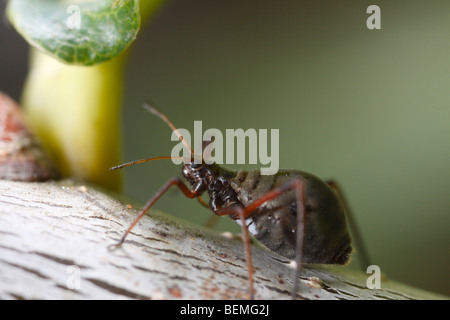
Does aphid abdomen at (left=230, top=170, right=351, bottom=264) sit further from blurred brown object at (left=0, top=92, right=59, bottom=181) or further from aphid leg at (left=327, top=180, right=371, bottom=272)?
blurred brown object at (left=0, top=92, right=59, bottom=181)

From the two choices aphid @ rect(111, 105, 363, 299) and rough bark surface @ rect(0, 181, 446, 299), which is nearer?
rough bark surface @ rect(0, 181, 446, 299)

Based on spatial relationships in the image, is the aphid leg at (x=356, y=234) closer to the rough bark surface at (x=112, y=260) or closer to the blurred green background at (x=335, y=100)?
the blurred green background at (x=335, y=100)

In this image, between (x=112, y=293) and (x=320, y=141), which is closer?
(x=112, y=293)

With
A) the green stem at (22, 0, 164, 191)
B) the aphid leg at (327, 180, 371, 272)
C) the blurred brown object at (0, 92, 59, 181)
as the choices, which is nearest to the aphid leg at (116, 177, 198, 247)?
the green stem at (22, 0, 164, 191)

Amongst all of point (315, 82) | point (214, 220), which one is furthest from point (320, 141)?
point (214, 220)

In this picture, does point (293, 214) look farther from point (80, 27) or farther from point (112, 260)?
point (80, 27)

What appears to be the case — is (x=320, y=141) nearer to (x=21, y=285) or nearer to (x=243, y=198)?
(x=243, y=198)

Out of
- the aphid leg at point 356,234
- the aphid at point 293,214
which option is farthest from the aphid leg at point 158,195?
the aphid leg at point 356,234
